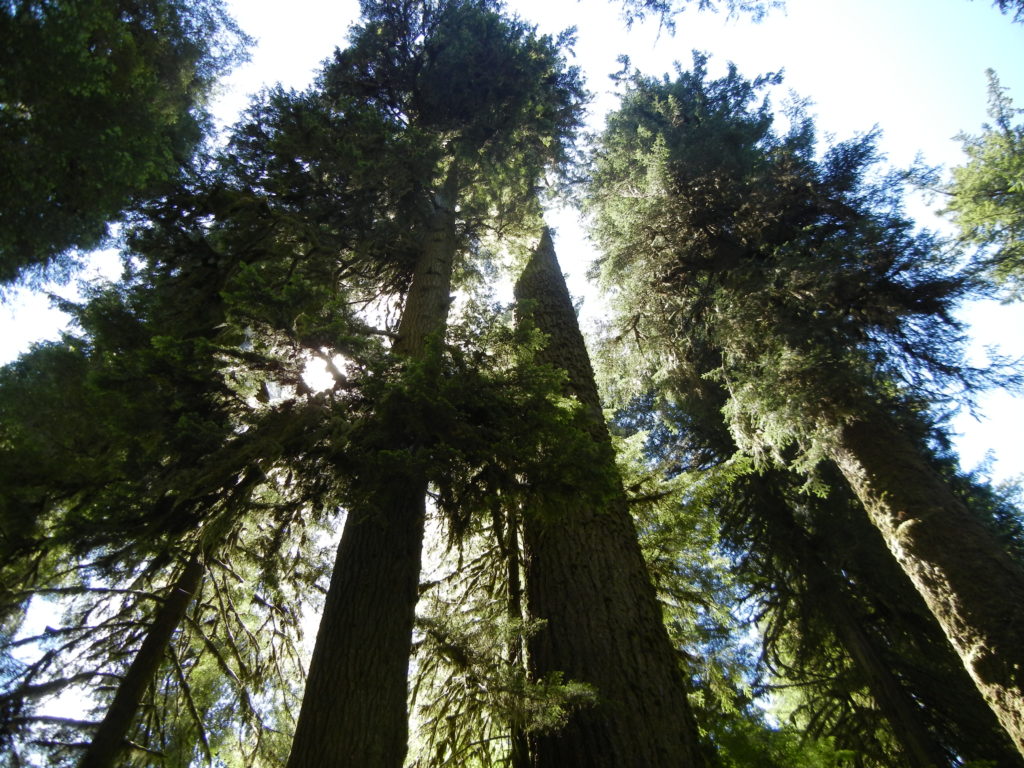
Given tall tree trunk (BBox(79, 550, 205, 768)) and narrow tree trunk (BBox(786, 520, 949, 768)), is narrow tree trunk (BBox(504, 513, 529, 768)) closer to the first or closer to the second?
tall tree trunk (BBox(79, 550, 205, 768))

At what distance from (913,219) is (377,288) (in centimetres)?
804

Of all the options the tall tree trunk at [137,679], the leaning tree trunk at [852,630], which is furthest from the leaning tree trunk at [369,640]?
the leaning tree trunk at [852,630]

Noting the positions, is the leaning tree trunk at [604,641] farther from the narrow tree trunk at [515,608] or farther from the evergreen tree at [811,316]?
the evergreen tree at [811,316]

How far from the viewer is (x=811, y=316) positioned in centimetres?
696

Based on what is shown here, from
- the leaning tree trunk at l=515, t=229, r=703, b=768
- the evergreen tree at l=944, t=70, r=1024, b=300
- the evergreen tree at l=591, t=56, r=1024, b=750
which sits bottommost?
the leaning tree trunk at l=515, t=229, r=703, b=768

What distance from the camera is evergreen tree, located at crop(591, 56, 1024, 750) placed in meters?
5.43

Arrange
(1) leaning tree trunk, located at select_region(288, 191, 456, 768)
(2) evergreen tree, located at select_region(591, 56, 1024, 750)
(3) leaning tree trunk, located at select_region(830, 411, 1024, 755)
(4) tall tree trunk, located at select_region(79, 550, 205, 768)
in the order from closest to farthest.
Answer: (1) leaning tree trunk, located at select_region(288, 191, 456, 768) < (4) tall tree trunk, located at select_region(79, 550, 205, 768) < (3) leaning tree trunk, located at select_region(830, 411, 1024, 755) < (2) evergreen tree, located at select_region(591, 56, 1024, 750)

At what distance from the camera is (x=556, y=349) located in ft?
21.1

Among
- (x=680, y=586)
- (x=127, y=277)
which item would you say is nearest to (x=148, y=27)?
(x=127, y=277)

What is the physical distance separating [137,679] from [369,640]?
11.1ft

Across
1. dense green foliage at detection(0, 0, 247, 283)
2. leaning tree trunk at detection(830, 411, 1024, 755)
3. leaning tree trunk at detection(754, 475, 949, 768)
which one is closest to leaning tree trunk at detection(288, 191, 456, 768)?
dense green foliage at detection(0, 0, 247, 283)

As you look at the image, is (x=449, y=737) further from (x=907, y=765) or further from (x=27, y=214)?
(x=907, y=765)

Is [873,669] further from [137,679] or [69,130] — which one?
[69,130]

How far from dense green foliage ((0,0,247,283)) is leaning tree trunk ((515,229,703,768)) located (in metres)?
5.69
